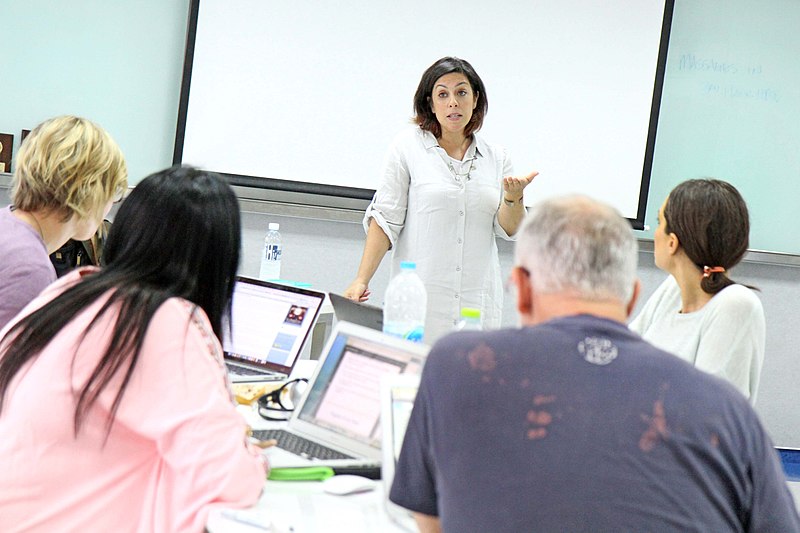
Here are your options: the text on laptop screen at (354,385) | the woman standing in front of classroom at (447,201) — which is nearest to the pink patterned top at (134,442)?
the text on laptop screen at (354,385)

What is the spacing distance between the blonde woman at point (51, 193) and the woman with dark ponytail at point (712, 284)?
1.39 m

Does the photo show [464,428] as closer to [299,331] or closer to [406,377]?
[406,377]

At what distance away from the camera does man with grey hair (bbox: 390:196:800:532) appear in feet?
3.48

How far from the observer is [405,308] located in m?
2.38

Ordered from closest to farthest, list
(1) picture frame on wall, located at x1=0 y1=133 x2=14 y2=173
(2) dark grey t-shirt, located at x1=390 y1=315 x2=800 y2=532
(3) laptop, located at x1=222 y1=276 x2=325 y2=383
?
(2) dark grey t-shirt, located at x1=390 y1=315 x2=800 y2=532 → (3) laptop, located at x1=222 y1=276 x2=325 y2=383 → (1) picture frame on wall, located at x1=0 y1=133 x2=14 y2=173

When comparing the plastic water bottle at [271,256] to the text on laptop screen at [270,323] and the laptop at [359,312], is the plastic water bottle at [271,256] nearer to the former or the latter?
the text on laptop screen at [270,323]

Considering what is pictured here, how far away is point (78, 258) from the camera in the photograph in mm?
2988

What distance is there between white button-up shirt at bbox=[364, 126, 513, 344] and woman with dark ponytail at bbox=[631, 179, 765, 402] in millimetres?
955

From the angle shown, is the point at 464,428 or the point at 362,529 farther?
the point at 362,529

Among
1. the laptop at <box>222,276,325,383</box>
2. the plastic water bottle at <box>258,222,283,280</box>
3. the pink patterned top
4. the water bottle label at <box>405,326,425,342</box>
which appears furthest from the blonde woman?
the plastic water bottle at <box>258,222,283,280</box>

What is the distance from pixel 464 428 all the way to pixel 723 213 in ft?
4.24

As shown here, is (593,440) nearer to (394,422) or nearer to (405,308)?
(394,422)

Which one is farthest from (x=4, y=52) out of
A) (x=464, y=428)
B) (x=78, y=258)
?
(x=464, y=428)

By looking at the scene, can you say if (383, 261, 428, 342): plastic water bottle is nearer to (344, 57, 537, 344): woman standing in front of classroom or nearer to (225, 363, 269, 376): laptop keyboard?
(225, 363, 269, 376): laptop keyboard
